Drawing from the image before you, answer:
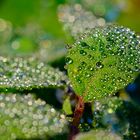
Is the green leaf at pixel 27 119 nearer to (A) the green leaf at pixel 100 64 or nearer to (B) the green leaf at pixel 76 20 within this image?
(A) the green leaf at pixel 100 64

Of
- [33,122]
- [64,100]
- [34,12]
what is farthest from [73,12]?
[34,12]

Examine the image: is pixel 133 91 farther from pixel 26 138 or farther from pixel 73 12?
pixel 26 138

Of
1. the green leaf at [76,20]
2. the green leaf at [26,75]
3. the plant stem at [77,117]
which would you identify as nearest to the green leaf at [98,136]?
the plant stem at [77,117]

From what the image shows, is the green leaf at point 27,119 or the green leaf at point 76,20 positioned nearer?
the green leaf at point 27,119

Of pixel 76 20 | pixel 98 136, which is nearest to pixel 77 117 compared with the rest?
pixel 98 136

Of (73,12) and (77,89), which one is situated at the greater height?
(73,12)

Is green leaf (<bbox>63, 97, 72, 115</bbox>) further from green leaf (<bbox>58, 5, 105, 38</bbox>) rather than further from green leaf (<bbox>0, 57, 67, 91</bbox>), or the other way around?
green leaf (<bbox>58, 5, 105, 38</bbox>)
